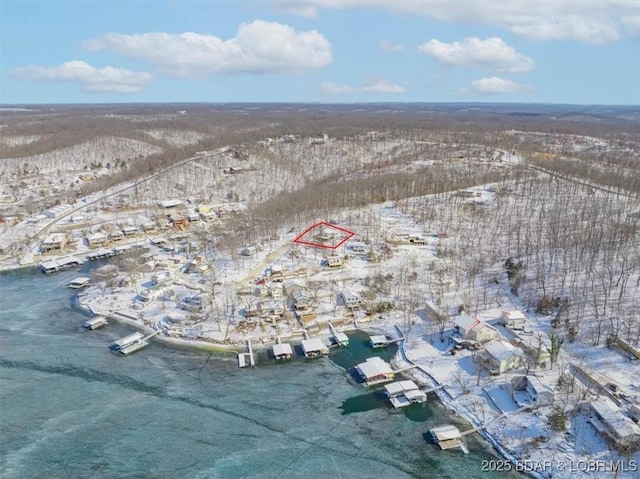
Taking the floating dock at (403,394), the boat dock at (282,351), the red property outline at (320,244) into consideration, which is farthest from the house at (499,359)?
the red property outline at (320,244)

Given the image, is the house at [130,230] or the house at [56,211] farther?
the house at [56,211]

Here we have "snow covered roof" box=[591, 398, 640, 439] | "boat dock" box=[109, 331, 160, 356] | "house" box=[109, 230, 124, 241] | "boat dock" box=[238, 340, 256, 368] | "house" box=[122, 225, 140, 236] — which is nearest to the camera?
"snow covered roof" box=[591, 398, 640, 439]

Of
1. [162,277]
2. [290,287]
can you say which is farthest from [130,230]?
[290,287]

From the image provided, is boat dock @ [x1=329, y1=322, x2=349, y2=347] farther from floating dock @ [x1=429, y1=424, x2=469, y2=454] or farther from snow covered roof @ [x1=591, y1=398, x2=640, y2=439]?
snow covered roof @ [x1=591, y1=398, x2=640, y2=439]

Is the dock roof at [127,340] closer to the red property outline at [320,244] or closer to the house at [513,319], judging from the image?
the red property outline at [320,244]

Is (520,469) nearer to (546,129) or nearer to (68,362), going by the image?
(68,362)

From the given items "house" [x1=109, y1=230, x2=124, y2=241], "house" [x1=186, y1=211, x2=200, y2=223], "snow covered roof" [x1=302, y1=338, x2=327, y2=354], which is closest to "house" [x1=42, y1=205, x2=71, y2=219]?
"house" [x1=109, y1=230, x2=124, y2=241]
